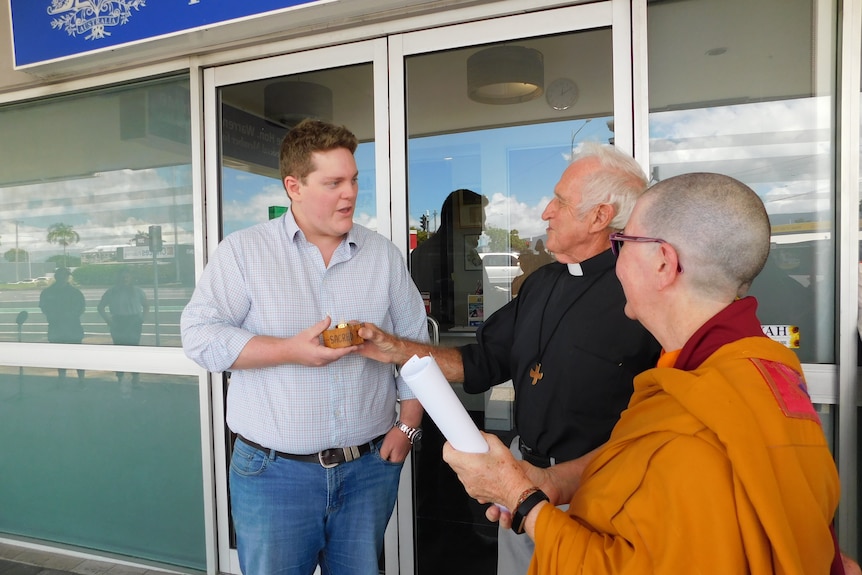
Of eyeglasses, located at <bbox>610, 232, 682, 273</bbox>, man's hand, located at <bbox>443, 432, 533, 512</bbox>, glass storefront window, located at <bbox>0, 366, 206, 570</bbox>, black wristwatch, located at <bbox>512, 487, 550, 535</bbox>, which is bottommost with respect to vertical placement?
glass storefront window, located at <bbox>0, 366, 206, 570</bbox>

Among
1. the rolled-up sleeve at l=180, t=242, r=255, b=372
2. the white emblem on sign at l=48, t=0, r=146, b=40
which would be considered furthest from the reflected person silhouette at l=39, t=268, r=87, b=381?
the rolled-up sleeve at l=180, t=242, r=255, b=372

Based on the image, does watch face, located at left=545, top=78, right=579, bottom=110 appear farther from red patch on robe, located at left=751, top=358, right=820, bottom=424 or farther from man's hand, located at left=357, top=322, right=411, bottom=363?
red patch on robe, located at left=751, top=358, right=820, bottom=424

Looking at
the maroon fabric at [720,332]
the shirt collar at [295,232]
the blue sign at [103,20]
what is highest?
the blue sign at [103,20]

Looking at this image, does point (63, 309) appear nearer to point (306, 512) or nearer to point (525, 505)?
point (306, 512)

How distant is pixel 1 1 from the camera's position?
3.25 meters

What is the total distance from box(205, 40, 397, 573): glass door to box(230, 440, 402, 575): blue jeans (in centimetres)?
119

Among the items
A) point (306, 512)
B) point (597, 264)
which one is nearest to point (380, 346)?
point (306, 512)

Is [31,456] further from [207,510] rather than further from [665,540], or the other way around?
[665,540]

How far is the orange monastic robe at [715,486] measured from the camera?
0.85 m

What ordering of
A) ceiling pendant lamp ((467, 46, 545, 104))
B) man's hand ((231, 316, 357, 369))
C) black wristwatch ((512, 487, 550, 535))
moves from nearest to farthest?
black wristwatch ((512, 487, 550, 535)) → man's hand ((231, 316, 357, 369)) → ceiling pendant lamp ((467, 46, 545, 104))

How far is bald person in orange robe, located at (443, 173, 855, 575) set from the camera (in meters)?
0.86

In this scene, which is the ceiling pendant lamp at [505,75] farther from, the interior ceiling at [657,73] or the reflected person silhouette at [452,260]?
the reflected person silhouette at [452,260]

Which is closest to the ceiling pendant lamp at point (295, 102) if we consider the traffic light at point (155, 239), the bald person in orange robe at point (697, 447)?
the traffic light at point (155, 239)

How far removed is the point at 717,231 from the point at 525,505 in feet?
2.05
